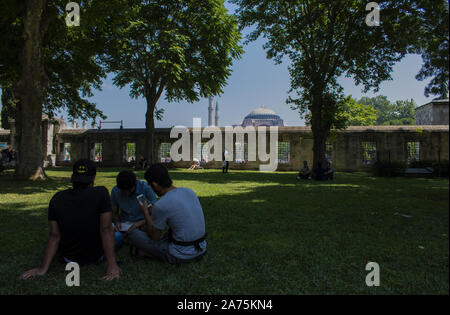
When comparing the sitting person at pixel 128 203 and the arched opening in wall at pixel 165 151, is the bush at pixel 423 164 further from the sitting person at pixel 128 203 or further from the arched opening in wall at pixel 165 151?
the sitting person at pixel 128 203

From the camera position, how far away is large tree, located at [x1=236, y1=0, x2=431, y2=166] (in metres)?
15.9

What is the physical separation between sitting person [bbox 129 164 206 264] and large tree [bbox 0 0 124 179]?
452 inches

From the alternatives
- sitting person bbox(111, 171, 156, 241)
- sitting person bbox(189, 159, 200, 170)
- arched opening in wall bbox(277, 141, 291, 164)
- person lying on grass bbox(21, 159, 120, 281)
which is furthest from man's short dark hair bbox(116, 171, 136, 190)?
arched opening in wall bbox(277, 141, 291, 164)

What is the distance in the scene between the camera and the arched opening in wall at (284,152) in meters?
27.0

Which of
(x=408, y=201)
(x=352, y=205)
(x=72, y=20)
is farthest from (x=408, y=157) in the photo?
(x=72, y=20)

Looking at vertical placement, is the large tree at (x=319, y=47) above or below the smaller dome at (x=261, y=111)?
below

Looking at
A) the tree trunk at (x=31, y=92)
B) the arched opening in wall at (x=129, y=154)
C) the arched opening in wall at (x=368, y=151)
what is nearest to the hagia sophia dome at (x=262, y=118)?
the arched opening in wall at (x=129, y=154)

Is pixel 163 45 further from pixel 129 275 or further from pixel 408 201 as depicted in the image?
pixel 129 275

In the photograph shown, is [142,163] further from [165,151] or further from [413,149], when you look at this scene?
[413,149]

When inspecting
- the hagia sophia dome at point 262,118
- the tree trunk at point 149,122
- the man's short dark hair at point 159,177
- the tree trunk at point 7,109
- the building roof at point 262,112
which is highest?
the building roof at point 262,112

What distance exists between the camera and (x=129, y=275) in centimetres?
314

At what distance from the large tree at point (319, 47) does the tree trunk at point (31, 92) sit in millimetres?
11485

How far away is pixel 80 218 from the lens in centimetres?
312

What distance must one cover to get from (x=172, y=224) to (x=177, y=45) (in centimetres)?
1806
